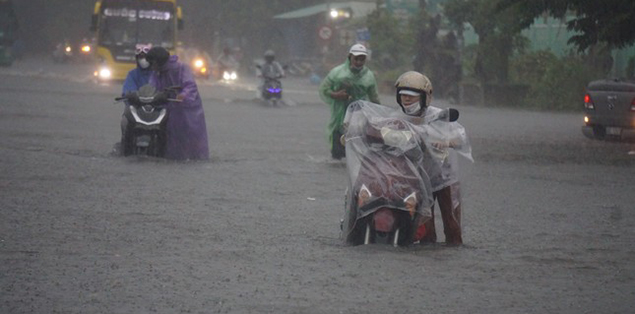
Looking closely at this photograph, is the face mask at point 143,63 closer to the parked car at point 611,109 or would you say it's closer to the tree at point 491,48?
the parked car at point 611,109

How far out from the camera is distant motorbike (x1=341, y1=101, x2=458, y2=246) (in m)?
9.01

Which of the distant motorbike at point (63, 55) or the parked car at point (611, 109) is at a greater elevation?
the parked car at point (611, 109)

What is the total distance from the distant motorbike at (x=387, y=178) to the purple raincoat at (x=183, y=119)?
7710 millimetres

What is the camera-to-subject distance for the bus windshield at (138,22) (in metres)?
45.6

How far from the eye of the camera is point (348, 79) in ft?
54.4

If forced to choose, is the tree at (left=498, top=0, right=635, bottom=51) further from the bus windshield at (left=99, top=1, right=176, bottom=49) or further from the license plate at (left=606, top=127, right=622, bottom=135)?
the bus windshield at (left=99, top=1, right=176, bottom=49)

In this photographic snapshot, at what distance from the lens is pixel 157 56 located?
54.4 feet

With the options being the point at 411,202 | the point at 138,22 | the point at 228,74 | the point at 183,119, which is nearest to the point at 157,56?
the point at 183,119

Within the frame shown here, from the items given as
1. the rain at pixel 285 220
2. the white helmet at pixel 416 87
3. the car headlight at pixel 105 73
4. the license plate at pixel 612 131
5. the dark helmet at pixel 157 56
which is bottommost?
the car headlight at pixel 105 73

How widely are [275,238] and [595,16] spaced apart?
41.5 feet

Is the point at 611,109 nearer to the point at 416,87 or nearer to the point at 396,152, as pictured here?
the point at 416,87

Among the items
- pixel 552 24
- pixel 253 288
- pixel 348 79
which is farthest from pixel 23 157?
pixel 552 24

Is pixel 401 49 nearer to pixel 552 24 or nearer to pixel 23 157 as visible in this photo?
pixel 552 24

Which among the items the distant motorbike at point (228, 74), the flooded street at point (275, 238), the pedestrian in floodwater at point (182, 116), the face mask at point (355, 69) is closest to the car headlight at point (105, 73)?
the distant motorbike at point (228, 74)
